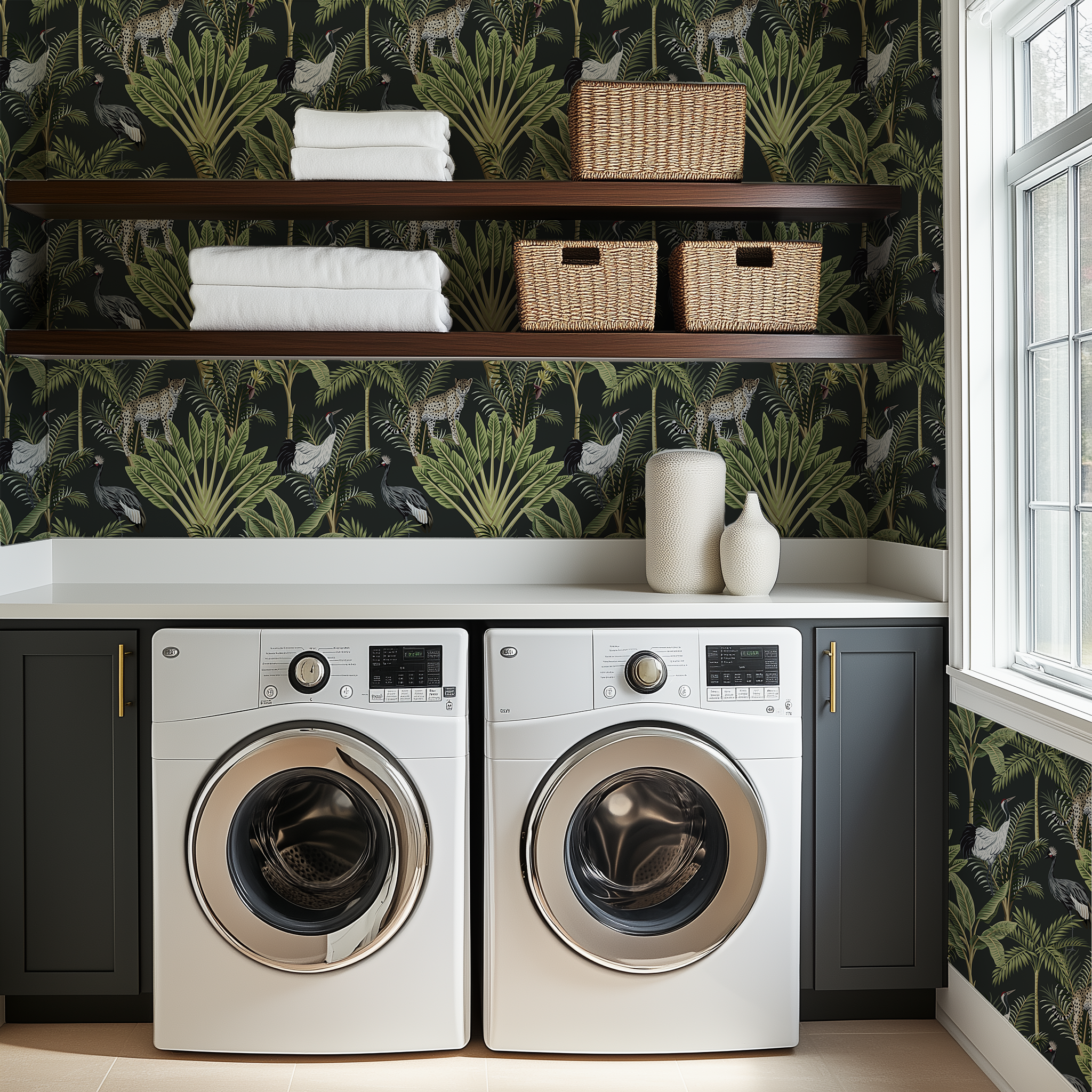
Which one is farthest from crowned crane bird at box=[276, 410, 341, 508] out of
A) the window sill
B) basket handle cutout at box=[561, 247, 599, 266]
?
the window sill

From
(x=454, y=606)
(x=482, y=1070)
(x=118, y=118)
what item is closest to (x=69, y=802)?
(x=454, y=606)

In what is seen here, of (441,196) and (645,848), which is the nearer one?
(645,848)

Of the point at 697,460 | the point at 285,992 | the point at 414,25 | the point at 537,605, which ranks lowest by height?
the point at 285,992

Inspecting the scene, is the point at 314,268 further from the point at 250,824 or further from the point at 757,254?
the point at 250,824

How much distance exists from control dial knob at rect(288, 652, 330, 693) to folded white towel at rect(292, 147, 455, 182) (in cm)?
112

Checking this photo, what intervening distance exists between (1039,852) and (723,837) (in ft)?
1.98

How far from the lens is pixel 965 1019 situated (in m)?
2.04

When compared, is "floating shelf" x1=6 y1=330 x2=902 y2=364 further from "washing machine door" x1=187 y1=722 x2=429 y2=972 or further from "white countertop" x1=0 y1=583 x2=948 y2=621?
"washing machine door" x1=187 y1=722 x2=429 y2=972

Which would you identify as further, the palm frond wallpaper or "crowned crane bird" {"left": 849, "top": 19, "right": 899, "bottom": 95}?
the palm frond wallpaper

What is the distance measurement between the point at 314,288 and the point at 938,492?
152 centimetres

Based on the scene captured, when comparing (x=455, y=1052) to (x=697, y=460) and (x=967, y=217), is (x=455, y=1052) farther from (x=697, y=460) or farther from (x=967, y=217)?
(x=967, y=217)

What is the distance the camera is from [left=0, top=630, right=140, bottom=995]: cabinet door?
2025 mm

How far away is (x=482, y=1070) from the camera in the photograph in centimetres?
197

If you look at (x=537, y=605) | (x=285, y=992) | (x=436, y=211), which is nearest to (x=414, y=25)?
(x=436, y=211)
